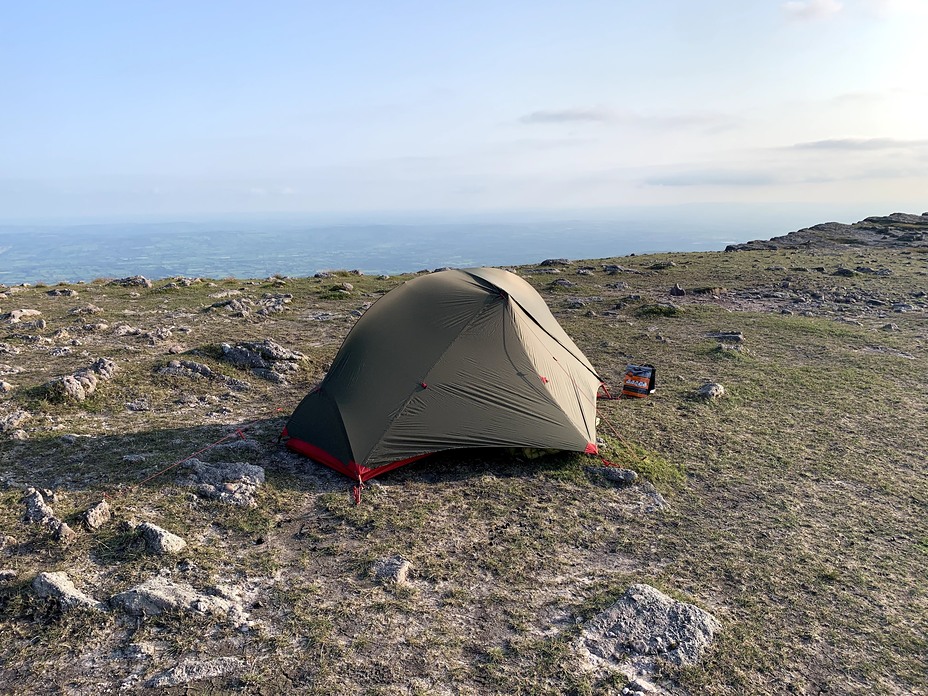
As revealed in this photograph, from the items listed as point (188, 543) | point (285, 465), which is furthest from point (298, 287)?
point (188, 543)

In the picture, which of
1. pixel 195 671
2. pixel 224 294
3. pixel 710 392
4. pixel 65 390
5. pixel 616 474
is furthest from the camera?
pixel 224 294

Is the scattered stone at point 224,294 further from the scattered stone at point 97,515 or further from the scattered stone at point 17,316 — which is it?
the scattered stone at point 97,515

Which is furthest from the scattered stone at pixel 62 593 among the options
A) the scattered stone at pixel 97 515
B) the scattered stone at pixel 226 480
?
the scattered stone at pixel 226 480

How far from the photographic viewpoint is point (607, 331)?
22.2 m

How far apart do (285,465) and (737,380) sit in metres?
13.1

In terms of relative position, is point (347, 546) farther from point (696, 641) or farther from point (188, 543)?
point (696, 641)

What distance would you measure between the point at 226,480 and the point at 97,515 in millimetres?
2021

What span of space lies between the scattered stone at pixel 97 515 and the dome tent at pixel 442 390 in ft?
11.3

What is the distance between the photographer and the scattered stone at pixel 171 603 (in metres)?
6.62

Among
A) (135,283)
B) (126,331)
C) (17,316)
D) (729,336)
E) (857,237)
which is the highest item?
(857,237)

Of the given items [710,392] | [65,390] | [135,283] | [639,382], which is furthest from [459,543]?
[135,283]

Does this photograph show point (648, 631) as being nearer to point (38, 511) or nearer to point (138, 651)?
point (138, 651)

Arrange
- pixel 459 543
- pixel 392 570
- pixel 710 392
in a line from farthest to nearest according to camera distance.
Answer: pixel 710 392
pixel 459 543
pixel 392 570

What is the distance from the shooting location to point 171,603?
6637 mm
